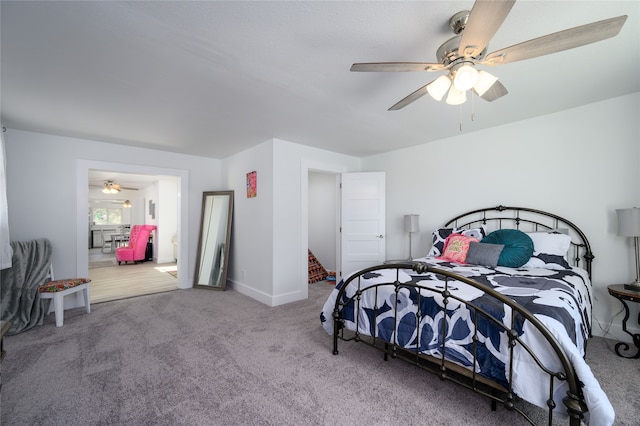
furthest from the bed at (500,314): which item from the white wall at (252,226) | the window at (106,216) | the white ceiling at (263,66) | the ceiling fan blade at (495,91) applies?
the window at (106,216)

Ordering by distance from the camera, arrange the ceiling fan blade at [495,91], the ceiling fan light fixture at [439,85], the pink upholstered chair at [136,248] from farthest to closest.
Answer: the pink upholstered chair at [136,248] < the ceiling fan blade at [495,91] < the ceiling fan light fixture at [439,85]

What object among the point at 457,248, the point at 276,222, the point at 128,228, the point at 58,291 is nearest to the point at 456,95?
the point at 457,248

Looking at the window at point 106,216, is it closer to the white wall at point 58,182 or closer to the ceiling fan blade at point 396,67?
the white wall at point 58,182

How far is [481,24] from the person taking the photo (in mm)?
1218

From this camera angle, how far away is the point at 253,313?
138 inches

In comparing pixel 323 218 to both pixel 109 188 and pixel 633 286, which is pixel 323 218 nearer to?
pixel 633 286

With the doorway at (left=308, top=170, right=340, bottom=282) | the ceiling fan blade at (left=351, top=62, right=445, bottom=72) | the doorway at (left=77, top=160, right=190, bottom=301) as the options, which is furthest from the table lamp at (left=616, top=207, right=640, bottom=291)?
the doorway at (left=77, top=160, right=190, bottom=301)

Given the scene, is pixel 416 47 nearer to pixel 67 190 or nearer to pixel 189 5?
pixel 189 5

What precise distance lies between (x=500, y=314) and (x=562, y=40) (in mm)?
1479

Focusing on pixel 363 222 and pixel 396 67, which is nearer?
pixel 396 67

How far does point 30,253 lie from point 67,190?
97 cm

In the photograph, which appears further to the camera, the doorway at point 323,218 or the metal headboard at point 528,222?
the doorway at point 323,218

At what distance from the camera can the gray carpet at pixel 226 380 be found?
66.4 inches

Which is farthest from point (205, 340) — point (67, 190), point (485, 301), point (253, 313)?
point (67, 190)
